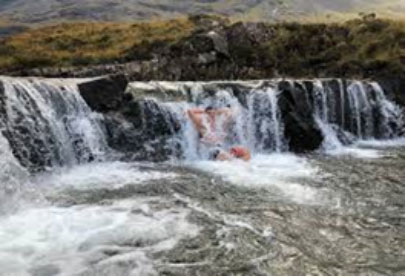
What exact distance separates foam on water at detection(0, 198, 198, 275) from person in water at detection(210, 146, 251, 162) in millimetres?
8921

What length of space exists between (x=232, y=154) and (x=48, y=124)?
24.7 feet

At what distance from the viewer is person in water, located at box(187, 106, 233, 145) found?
30.7 m

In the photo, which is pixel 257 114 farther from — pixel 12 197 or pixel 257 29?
pixel 257 29

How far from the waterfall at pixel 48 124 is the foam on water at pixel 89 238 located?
7238 millimetres

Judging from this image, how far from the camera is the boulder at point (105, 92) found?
2941cm

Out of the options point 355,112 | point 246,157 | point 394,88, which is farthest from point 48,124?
point 394,88

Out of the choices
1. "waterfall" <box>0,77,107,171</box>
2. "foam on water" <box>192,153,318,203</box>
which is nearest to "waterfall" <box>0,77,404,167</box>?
"waterfall" <box>0,77,107,171</box>

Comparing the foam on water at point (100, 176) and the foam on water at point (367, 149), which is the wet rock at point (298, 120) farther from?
the foam on water at point (100, 176)

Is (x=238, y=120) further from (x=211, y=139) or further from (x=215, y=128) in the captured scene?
(x=211, y=139)

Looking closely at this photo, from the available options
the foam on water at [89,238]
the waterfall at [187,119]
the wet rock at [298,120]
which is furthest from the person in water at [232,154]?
the foam on water at [89,238]

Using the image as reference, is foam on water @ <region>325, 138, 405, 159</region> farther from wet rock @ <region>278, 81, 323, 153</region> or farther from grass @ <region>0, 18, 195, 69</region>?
grass @ <region>0, 18, 195, 69</region>

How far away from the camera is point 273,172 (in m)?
Answer: 25.8

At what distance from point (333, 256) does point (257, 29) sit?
39.6 meters

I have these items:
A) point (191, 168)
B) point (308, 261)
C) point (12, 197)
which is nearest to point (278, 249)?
point (308, 261)
